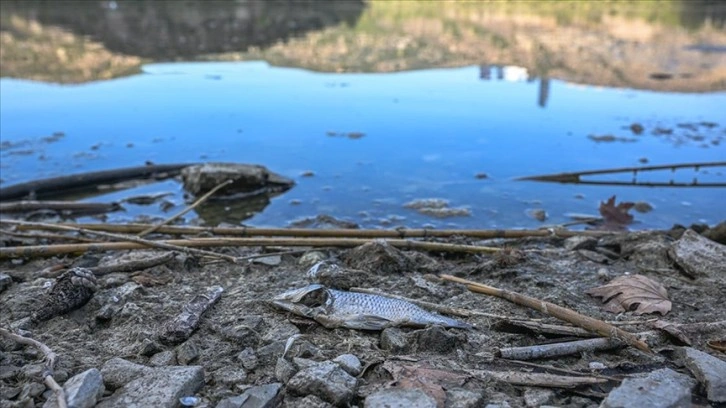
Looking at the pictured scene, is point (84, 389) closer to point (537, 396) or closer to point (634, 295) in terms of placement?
point (537, 396)

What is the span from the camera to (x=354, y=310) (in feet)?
9.14

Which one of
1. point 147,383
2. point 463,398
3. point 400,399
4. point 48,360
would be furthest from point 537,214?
point 48,360

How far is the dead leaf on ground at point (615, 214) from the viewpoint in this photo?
5.16 meters

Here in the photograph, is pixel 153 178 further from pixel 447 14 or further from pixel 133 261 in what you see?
pixel 447 14

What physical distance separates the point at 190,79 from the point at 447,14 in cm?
1873

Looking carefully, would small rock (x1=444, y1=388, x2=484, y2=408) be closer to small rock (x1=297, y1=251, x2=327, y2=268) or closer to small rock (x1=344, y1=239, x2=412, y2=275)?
small rock (x1=344, y1=239, x2=412, y2=275)

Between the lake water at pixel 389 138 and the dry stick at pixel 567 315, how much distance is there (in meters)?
2.13

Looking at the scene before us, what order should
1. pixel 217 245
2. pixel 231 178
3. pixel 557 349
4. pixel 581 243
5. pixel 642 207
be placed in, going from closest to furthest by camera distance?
pixel 557 349 < pixel 217 245 < pixel 581 243 < pixel 642 207 < pixel 231 178

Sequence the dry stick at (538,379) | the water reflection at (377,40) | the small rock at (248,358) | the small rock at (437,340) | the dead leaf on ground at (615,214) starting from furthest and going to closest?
1. the water reflection at (377,40)
2. the dead leaf on ground at (615,214)
3. the small rock at (437,340)
4. the small rock at (248,358)
5. the dry stick at (538,379)

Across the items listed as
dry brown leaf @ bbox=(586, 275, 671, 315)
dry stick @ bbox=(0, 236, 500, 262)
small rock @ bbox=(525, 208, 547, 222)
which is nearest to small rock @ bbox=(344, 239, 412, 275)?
dry stick @ bbox=(0, 236, 500, 262)

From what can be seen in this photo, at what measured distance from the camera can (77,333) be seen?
276cm

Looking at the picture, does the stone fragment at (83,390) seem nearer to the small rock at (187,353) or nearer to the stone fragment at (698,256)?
the small rock at (187,353)

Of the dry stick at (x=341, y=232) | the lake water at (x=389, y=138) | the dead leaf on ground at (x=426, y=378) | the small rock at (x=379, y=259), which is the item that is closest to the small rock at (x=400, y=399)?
the dead leaf on ground at (x=426, y=378)

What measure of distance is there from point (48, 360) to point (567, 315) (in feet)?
7.01
